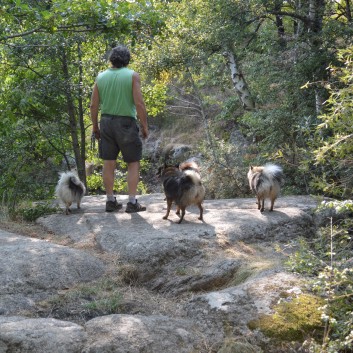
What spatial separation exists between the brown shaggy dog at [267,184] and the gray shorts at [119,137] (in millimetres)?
2091

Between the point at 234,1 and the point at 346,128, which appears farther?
the point at 234,1

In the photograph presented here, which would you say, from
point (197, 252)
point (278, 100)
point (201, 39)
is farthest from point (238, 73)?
point (197, 252)

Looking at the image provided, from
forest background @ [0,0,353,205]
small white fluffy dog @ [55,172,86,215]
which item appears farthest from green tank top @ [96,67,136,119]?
small white fluffy dog @ [55,172,86,215]

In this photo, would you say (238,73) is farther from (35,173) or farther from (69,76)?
(35,173)

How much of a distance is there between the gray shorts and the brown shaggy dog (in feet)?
6.86

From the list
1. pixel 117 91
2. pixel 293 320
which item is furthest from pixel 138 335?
pixel 117 91

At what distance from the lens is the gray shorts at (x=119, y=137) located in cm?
742

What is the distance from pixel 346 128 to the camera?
388cm

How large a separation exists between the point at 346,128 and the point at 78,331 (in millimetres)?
2691

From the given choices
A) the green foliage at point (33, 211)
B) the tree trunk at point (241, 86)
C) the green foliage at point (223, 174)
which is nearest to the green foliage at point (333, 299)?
the green foliage at point (33, 211)

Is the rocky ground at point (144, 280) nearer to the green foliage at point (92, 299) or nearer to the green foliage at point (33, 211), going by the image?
the green foliage at point (92, 299)

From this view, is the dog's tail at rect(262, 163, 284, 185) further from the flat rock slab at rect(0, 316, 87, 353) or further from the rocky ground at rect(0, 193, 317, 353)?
the flat rock slab at rect(0, 316, 87, 353)

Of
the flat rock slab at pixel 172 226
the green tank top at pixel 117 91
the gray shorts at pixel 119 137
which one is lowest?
the flat rock slab at pixel 172 226

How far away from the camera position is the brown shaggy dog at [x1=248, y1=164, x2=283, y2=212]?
798 cm
